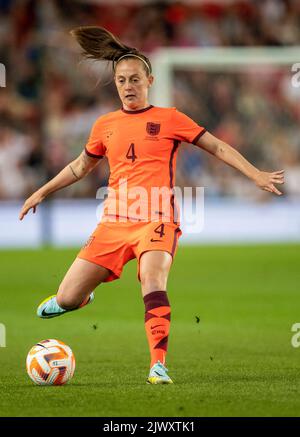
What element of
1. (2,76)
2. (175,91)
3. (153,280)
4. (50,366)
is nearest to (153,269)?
(153,280)

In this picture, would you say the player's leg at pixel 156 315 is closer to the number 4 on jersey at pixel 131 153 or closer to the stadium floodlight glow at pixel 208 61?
the number 4 on jersey at pixel 131 153

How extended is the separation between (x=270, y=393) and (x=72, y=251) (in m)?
14.3

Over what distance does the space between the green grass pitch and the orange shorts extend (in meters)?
0.81

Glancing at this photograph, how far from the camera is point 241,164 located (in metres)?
7.18

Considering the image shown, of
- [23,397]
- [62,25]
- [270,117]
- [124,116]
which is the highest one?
[62,25]

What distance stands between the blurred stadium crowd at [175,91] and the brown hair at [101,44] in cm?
1405

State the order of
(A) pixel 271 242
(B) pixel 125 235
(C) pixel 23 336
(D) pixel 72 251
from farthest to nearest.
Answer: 1. (A) pixel 271 242
2. (D) pixel 72 251
3. (C) pixel 23 336
4. (B) pixel 125 235

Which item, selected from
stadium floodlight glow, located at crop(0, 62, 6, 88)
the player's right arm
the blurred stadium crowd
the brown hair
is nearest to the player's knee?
the player's right arm

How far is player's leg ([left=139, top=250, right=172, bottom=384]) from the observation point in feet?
22.4

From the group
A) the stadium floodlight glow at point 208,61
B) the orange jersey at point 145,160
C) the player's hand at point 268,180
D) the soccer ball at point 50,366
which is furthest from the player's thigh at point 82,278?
the stadium floodlight glow at point 208,61

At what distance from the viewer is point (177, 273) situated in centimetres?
1653

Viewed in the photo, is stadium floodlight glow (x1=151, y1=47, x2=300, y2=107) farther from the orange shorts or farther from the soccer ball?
the soccer ball

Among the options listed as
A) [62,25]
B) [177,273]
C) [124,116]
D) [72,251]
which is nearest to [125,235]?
[124,116]
